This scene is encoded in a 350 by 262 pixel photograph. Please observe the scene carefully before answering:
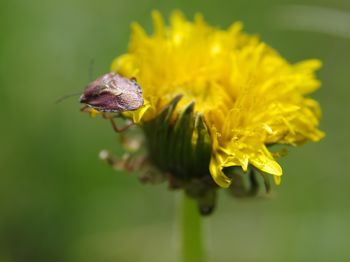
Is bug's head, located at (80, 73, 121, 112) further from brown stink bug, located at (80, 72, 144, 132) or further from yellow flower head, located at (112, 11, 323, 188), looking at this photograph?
yellow flower head, located at (112, 11, 323, 188)

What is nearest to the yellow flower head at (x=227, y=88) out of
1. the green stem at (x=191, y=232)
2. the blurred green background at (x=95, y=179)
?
the green stem at (x=191, y=232)

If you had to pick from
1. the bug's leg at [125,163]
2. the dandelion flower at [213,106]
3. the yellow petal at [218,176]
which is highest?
the dandelion flower at [213,106]

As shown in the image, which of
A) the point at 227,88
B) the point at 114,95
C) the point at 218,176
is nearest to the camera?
the point at 218,176

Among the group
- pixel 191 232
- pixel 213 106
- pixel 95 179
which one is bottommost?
pixel 191 232

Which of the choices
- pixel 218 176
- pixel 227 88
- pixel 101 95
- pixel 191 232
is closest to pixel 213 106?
→ pixel 227 88

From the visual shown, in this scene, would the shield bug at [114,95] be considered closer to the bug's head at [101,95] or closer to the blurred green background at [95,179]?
the bug's head at [101,95]

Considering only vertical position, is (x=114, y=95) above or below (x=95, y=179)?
above

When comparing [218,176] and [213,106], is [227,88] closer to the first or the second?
[213,106]
